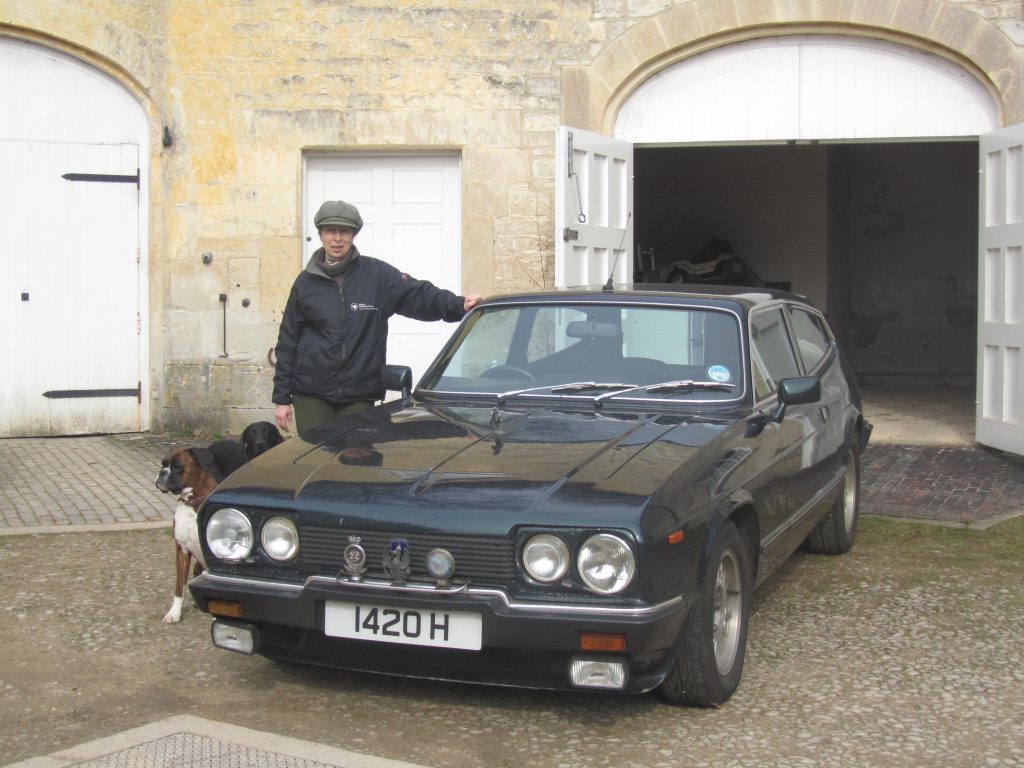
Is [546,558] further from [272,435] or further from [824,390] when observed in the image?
[824,390]

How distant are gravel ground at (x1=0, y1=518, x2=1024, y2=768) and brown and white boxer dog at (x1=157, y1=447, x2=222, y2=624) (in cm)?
24

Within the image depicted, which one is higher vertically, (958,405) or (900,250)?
(900,250)

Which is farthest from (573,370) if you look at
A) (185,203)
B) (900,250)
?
(900,250)

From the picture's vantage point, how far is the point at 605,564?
4.07 meters

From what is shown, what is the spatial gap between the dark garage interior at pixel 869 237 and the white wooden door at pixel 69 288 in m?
8.40

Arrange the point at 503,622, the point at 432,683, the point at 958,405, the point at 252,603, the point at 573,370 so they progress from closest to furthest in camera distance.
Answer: the point at 503,622 → the point at 252,603 → the point at 432,683 → the point at 573,370 → the point at 958,405

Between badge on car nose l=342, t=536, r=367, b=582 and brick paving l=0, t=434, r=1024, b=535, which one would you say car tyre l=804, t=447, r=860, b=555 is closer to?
brick paving l=0, t=434, r=1024, b=535

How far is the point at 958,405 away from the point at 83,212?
30.6 feet

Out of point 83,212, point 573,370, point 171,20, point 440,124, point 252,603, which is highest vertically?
point 171,20

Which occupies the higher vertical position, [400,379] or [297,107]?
[297,107]

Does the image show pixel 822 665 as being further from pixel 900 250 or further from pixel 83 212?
pixel 900 250

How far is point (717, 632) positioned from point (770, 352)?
1.69 metres

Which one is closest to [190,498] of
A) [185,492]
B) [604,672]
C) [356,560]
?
[185,492]

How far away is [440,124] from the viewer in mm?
11031
